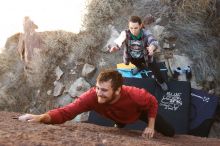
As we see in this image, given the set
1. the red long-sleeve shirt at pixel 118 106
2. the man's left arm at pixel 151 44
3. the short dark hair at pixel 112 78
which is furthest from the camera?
the man's left arm at pixel 151 44

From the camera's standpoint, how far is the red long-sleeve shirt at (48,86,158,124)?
3584mm

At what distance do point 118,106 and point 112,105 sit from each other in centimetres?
5

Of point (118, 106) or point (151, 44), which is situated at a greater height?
point (151, 44)

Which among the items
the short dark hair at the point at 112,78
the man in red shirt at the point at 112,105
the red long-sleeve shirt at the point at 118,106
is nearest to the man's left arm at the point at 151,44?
the man in red shirt at the point at 112,105

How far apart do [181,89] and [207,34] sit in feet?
6.05

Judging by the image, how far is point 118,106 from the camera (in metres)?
3.73

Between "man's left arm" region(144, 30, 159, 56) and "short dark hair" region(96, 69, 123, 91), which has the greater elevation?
"man's left arm" region(144, 30, 159, 56)

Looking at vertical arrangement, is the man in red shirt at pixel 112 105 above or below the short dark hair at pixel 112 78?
below

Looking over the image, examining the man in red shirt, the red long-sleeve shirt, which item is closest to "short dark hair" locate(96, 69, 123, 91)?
the man in red shirt

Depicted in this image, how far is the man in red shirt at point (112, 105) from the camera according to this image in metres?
3.45

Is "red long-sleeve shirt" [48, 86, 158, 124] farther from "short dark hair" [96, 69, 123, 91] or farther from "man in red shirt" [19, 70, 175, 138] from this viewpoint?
"short dark hair" [96, 69, 123, 91]

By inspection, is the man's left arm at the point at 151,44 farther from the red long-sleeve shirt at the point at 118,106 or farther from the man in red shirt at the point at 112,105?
the red long-sleeve shirt at the point at 118,106

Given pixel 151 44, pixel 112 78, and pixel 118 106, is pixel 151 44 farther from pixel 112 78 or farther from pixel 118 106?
pixel 112 78

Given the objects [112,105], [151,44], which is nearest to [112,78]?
[112,105]
